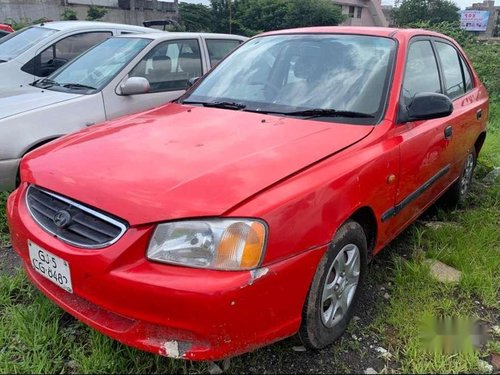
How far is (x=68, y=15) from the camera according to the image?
24.5 meters

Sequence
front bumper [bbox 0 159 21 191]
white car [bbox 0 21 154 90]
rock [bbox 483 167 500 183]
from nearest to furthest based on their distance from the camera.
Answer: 1. front bumper [bbox 0 159 21 191]
2. rock [bbox 483 167 500 183]
3. white car [bbox 0 21 154 90]

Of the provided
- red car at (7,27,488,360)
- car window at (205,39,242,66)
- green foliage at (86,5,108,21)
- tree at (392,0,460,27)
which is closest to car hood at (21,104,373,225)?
red car at (7,27,488,360)

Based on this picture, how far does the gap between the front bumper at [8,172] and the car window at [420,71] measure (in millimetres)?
2879

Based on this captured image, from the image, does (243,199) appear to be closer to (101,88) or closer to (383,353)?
(383,353)

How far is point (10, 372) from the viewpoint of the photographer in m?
2.05

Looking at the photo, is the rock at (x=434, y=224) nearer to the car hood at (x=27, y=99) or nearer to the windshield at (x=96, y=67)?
the windshield at (x=96, y=67)

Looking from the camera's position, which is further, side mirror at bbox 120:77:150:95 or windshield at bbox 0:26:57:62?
windshield at bbox 0:26:57:62

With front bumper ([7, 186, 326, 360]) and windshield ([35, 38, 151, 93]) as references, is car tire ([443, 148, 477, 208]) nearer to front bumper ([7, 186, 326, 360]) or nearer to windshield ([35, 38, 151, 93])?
front bumper ([7, 186, 326, 360])

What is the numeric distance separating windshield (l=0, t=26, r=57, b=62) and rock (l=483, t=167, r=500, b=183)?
5669mm

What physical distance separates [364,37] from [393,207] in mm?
1203

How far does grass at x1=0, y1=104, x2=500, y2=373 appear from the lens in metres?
2.13

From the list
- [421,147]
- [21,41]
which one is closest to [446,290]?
[421,147]

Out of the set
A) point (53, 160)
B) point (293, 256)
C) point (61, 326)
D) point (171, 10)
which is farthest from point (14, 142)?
point (171, 10)

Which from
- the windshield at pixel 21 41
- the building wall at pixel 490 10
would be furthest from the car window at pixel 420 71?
the building wall at pixel 490 10
